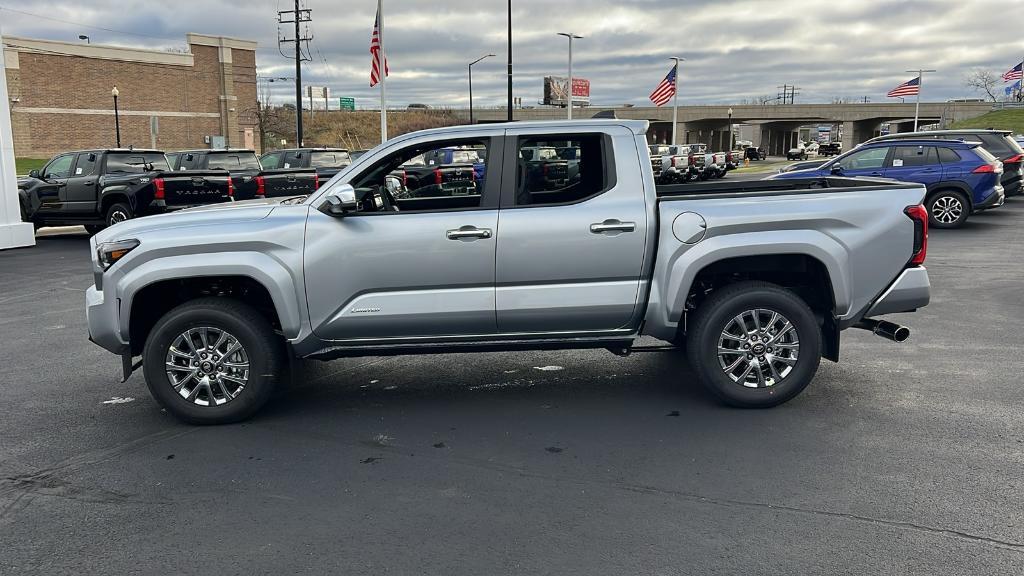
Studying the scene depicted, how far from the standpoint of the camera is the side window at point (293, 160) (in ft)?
65.8

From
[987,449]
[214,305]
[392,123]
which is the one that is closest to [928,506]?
[987,449]

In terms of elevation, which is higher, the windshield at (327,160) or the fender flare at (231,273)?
the windshield at (327,160)

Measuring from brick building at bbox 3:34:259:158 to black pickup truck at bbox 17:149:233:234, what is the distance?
134ft

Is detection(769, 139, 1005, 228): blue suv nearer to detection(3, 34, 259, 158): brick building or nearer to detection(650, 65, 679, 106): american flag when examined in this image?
detection(650, 65, 679, 106): american flag

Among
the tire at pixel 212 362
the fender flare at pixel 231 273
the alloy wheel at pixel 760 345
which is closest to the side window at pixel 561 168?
the alloy wheel at pixel 760 345

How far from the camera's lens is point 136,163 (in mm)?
17281

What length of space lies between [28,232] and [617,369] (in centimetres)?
1403

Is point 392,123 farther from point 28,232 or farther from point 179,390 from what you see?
point 179,390

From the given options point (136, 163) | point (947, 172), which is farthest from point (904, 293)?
point (136, 163)

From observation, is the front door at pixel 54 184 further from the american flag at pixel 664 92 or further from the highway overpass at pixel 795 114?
the highway overpass at pixel 795 114

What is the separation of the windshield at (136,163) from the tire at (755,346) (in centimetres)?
1471

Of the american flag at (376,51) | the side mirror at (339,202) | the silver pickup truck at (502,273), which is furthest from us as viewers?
the american flag at (376,51)

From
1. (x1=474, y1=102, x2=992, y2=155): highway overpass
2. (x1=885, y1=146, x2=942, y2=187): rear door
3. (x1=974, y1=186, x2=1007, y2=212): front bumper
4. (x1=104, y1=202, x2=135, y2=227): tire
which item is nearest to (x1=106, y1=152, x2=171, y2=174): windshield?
(x1=104, y1=202, x2=135, y2=227): tire

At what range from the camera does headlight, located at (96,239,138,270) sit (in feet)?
18.1
